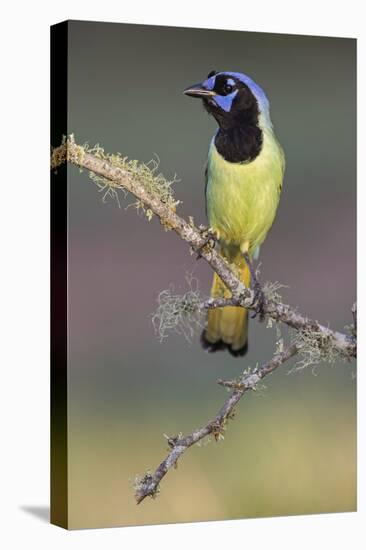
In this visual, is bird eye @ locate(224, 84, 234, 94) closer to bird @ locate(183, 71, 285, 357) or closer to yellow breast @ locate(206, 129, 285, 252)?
bird @ locate(183, 71, 285, 357)

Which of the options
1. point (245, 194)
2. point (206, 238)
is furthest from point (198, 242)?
point (245, 194)

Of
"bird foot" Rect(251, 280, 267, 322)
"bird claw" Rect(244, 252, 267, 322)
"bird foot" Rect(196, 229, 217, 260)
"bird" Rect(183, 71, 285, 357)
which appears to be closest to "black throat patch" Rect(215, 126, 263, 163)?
"bird" Rect(183, 71, 285, 357)

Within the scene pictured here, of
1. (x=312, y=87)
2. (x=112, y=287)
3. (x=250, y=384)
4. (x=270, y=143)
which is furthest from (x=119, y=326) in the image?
(x=312, y=87)

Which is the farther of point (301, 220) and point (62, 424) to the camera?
point (301, 220)

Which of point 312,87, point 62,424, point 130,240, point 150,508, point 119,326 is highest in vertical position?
point 312,87

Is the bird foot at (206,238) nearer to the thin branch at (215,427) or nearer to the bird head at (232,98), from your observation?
the bird head at (232,98)

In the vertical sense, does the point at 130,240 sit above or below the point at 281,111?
below

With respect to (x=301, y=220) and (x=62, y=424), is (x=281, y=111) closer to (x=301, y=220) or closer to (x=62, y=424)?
(x=301, y=220)
